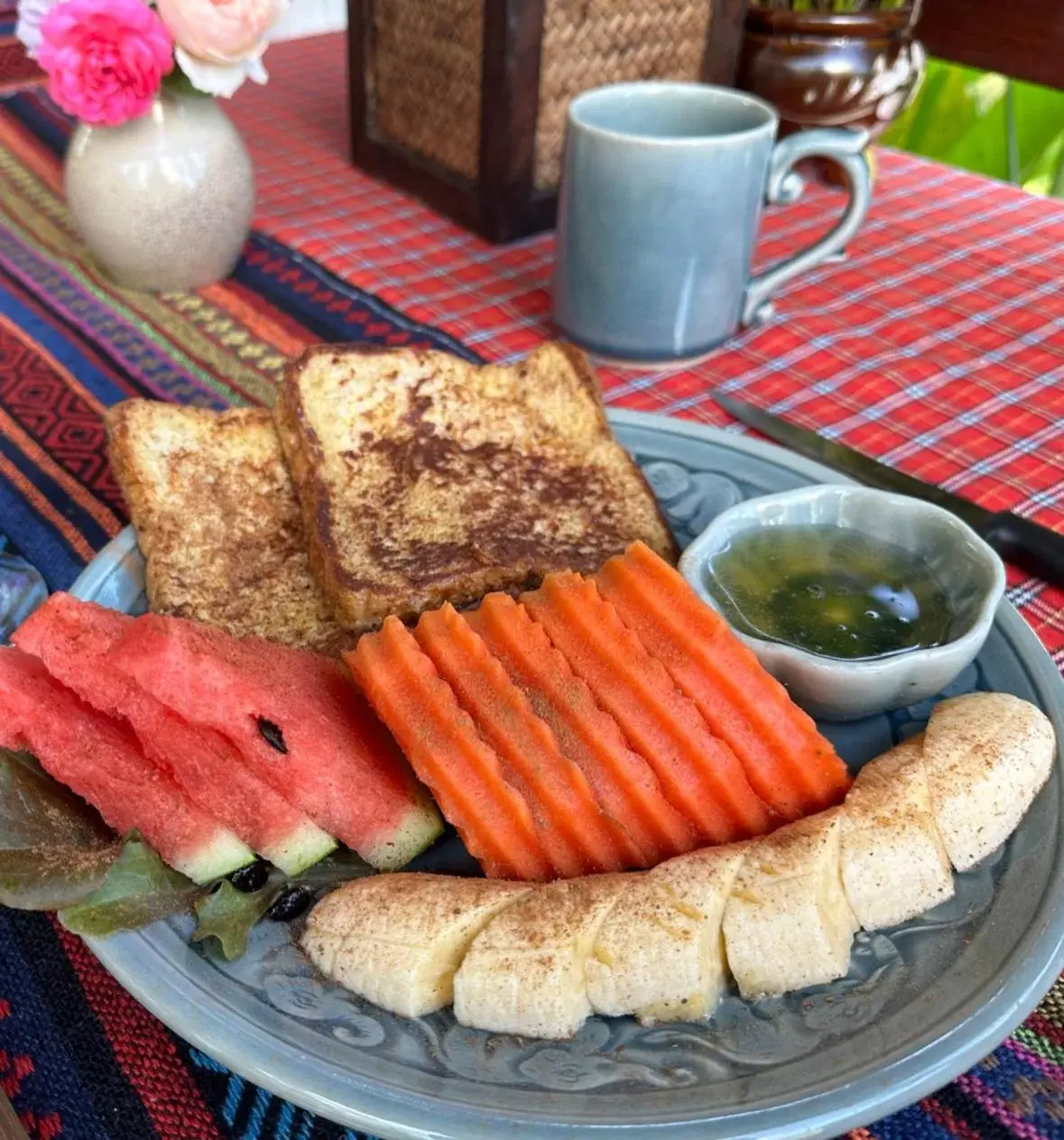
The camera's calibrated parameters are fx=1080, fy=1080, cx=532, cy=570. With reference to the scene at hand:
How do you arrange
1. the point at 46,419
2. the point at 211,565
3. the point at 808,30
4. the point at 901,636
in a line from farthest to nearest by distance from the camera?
1. the point at 808,30
2. the point at 46,419
3. the point at 211,565
4. the point at 901,636

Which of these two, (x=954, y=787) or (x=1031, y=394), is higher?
(x=954, y=787)

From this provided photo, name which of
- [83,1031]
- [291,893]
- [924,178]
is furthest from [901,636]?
[924,178]

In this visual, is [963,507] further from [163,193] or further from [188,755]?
[163,193]

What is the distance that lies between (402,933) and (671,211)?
148cm

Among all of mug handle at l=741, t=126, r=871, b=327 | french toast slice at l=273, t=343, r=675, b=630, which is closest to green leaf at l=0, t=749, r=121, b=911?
french toast slice at l=273, t=343, r=675, b=630

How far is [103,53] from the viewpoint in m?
2.00

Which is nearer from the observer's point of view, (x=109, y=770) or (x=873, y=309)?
(x=109, y=770)

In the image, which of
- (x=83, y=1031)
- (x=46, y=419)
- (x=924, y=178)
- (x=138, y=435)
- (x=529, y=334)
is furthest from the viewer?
(x=924, y=178)

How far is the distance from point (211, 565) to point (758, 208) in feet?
4.38

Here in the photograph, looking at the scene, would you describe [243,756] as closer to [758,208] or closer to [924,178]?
[758,208]

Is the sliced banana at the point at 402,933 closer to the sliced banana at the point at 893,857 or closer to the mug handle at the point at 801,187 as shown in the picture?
the sliced banana at the point at 893,857

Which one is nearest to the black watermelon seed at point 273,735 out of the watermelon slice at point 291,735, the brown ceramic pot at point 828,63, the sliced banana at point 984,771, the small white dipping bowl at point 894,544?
the watermelon slice at point 291,735

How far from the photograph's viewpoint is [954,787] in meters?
1.16

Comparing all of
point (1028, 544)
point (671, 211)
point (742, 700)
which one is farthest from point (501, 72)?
point (742, 700)
